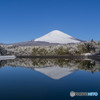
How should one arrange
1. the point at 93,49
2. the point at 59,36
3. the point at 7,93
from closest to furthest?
the point at 7,93 < the point at 93,49 < the point at 59,36

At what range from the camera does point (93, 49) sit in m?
88.4

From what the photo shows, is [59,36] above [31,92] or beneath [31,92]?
above

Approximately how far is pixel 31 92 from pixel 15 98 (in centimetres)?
144

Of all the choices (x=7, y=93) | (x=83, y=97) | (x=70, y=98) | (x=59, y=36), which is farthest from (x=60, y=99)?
(x=59, y=36)

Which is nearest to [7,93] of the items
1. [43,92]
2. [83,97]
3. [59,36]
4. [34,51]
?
[43,92]

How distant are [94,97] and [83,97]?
22.7 inches

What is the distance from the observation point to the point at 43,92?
11305 mm

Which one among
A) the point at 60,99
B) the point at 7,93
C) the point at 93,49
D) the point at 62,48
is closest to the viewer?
the point at 60,99

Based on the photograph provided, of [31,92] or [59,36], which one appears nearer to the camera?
[31,92]

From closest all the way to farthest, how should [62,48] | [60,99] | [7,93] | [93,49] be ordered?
[60,99] < [7,93] < [93,49] < [62,48]

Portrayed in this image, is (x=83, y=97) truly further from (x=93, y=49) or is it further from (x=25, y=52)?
(x=25, y=52)

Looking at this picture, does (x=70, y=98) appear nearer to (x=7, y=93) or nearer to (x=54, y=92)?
(x=54, y=92)

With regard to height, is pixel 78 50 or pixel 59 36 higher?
pixel 59 36

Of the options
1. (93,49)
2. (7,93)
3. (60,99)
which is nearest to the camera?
(60,99)
